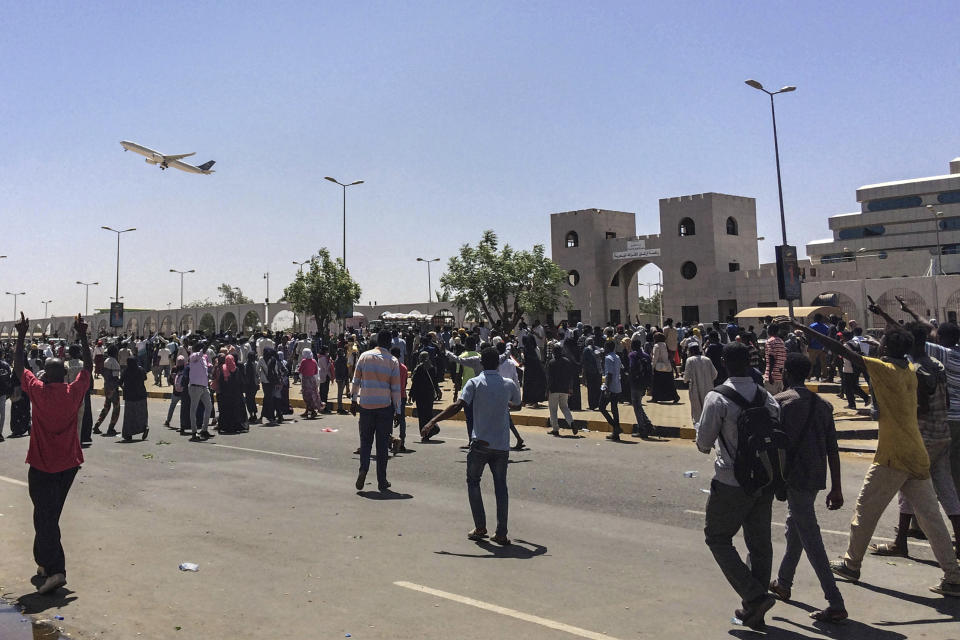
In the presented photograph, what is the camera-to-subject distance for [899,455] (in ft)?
18.0

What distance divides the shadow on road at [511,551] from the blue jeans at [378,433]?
2.66 metres

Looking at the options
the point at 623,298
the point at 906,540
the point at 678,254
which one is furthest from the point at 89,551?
the point at 623,298

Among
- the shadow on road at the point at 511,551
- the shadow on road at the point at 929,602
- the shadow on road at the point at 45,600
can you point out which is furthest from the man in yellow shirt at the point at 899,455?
the shadow on road at the point at 45,600

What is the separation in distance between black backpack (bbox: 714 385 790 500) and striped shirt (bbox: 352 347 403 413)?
529 cm

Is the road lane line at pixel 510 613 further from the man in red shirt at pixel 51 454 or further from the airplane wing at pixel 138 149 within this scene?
the airplane wing at pixel 138 149

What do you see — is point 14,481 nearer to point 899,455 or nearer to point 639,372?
point 639,372

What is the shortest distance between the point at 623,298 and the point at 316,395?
4366cm

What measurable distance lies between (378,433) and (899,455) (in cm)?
577

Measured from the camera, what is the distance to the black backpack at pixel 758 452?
462cm

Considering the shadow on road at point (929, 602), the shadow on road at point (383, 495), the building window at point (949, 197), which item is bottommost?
the shadow on road at point (929, 602)

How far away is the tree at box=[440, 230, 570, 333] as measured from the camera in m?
50.7

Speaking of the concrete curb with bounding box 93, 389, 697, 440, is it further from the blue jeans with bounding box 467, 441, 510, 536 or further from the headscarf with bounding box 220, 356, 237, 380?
the blue jeans with bounding box 467, 441, 510, 536

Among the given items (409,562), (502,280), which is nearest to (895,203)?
(502,280)

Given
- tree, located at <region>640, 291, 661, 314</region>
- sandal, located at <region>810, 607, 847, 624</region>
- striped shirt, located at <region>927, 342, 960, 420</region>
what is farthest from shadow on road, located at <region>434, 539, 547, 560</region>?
tree, located at <region>640, 291, 661, 314</region>
